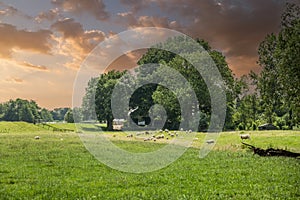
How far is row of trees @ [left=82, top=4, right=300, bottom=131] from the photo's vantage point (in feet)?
126

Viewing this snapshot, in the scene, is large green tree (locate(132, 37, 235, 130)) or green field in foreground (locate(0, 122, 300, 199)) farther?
large green tree (locate(132, 37, 235, 130))

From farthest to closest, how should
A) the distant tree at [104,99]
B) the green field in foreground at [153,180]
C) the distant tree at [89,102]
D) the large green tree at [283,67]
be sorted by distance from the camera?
the distant tree at [89,102] < the distant tree at [104,99] < the large green tree at [283,67] < the green field in foreground at [153,180]

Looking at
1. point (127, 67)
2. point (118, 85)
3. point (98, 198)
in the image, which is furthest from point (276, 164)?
point (127, 67)

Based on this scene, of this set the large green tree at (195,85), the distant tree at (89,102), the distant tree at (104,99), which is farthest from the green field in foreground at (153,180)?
the distant tree at (89,102)

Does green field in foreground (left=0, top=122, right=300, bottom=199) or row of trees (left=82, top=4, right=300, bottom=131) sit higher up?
row of trees (left=82, top=4, right=300, bottom=131)

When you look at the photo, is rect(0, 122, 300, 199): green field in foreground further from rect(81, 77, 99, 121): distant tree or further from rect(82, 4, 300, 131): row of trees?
rect(81, 77, 99, 121): distant tree

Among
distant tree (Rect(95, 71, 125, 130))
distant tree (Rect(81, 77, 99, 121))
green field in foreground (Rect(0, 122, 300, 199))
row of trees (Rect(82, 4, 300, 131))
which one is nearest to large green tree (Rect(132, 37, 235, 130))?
row of trees (Rect(82, 4, 300, 131))

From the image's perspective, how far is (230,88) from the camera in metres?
81.2

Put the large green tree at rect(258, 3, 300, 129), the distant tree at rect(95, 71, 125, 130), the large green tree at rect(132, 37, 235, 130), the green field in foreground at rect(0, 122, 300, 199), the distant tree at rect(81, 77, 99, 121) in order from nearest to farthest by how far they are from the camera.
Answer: the green field in foreground at rect(0, 122, 300, 199)
the large green tree at rect(258, 3, 300, 129)
the large green tree at rect(132, 37, 235, 130)
the distant tree at rect(95, 71, 125, 130)
the distant tree at rect(81, 77, 99, 121)

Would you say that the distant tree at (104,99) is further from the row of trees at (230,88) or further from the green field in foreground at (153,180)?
the green field in foreground at (153,180)

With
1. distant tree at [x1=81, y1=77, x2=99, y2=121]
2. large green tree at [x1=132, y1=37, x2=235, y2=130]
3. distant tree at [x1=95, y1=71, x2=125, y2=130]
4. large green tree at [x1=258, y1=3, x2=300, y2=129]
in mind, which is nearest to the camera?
large green tree at [x1=258, y1=3, x2=300, y2=129]

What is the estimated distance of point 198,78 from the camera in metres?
78.5

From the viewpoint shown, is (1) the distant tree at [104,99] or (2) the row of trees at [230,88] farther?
(1) the distant tree at [104,99]

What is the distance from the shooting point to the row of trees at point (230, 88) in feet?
126
